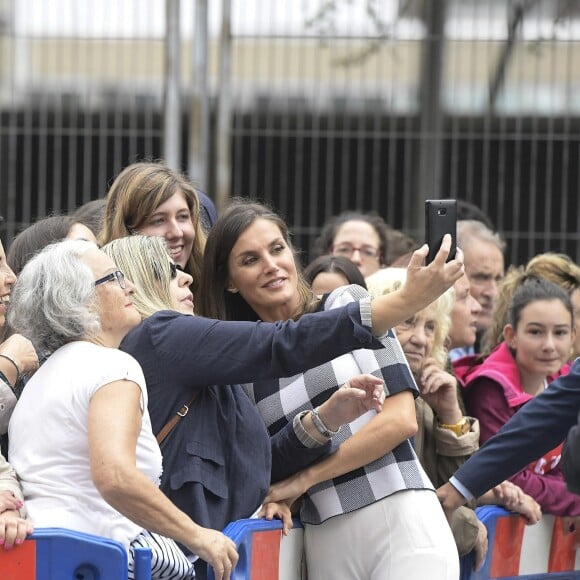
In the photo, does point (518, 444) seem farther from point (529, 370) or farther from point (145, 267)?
point (145, 267)

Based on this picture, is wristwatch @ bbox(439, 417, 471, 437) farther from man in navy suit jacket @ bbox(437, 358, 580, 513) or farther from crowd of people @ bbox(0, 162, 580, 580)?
man in navy suit jacket @ bbox(437, 358, 580, 513)

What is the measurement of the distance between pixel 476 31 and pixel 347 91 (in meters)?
0.93

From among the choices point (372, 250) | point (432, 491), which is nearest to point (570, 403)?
point (432, 491)

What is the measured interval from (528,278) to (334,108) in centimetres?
365

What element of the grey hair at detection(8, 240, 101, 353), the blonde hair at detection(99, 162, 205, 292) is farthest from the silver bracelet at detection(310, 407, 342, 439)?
the blonde hair at detection(99, 162, 205, 292)

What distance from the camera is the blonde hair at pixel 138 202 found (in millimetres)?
4488

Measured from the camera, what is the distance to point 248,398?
3752mm

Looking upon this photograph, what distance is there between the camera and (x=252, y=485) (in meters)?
3.54

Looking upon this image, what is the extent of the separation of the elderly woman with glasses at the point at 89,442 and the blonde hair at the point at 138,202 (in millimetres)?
1145

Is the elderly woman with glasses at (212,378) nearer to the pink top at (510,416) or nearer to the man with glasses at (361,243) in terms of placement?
the pink top at (510,416)

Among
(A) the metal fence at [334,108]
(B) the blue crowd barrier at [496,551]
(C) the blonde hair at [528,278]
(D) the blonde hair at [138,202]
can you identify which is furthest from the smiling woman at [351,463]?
(A) the metal fence at [334,108]

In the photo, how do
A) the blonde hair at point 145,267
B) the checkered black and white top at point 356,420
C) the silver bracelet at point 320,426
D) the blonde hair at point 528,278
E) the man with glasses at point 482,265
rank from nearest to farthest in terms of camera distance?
the blonde hair at point 145,267
the silver bracelet at point 320,426
the checkered black and white top at point 356,420
the blonde hair at point 528,278
the man with glasses at point 482,265

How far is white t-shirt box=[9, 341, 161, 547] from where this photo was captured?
311 centimetres

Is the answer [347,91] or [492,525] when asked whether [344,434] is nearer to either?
[492,525]
